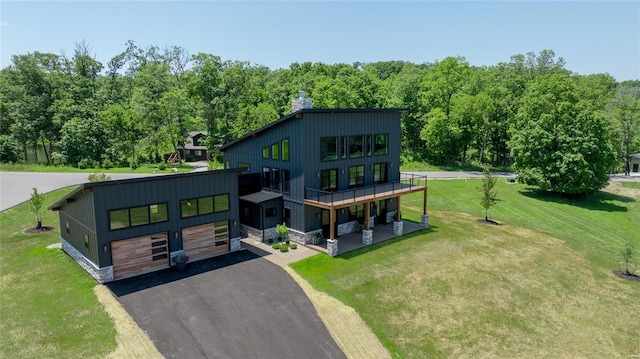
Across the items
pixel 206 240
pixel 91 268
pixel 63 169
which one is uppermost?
pixel 63 169

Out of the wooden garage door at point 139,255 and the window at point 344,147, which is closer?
the wooden garage door at point 139,255

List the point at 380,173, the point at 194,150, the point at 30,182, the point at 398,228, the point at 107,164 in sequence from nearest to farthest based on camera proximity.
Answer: the point at 398,228
the point at 380,173
the point at 30,182
the point at 107,164
the point at 194,150

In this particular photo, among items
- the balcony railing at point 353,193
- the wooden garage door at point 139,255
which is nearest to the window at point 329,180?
the balcony railing at point 353,193

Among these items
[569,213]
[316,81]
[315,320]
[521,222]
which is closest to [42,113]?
[316,81]

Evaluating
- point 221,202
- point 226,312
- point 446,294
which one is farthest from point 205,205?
point 446,294

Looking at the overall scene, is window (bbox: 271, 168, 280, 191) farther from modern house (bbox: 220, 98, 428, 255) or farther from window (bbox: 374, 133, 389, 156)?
window (bbox: 374, 133, 389, 156)

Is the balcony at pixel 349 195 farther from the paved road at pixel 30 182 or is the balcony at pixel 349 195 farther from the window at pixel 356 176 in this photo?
the paved road at pixel 30 182

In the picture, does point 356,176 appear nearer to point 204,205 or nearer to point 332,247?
point 332,247
